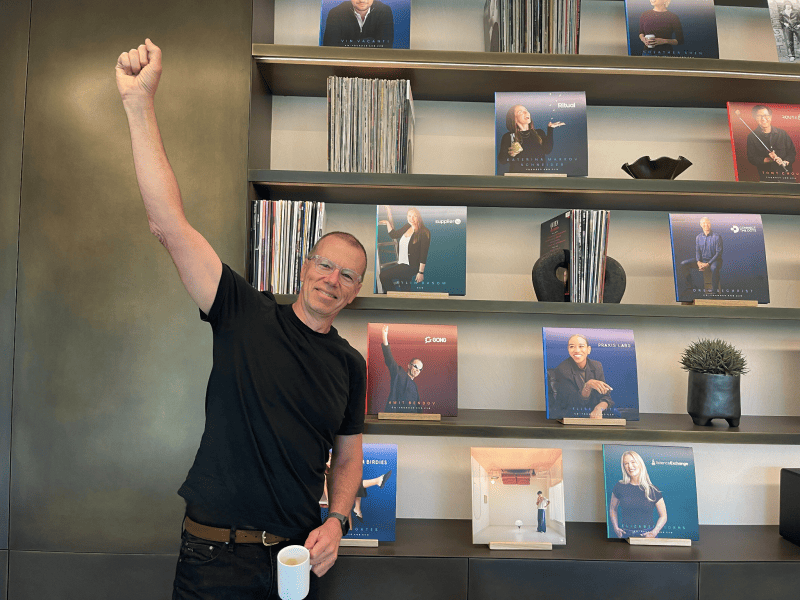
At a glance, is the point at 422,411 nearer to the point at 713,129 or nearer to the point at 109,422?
the point at 109,422

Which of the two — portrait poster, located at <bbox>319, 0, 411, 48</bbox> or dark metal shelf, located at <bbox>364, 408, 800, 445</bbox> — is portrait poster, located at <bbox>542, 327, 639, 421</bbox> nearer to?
dark metal shelf, located at <bbox>364, 408, 800, 445</bbox>

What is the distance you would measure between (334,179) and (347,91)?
0.33m

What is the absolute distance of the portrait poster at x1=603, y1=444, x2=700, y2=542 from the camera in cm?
203

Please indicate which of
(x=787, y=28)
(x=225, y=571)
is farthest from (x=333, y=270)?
(x=787, y=28)

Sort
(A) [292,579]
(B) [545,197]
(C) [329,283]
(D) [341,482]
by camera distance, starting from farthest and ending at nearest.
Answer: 1. (B) [545,197]
2. (D) [341,482]
3. (C) [329,283]
4. (A) [292,579]

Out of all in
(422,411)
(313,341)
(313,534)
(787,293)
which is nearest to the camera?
(313,534)

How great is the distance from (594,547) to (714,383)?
72 cm

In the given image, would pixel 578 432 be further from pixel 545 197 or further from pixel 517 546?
pixel 545 197

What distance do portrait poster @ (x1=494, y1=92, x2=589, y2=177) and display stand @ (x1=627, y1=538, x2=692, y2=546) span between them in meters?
1.31

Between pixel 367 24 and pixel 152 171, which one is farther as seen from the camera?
pixel 367 24

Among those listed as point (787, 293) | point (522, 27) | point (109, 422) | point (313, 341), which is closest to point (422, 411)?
point (313, 341)

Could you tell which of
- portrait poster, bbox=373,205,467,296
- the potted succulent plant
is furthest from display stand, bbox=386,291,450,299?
the potted succulent plant

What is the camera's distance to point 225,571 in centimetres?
142

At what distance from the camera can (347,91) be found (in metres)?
2.04
